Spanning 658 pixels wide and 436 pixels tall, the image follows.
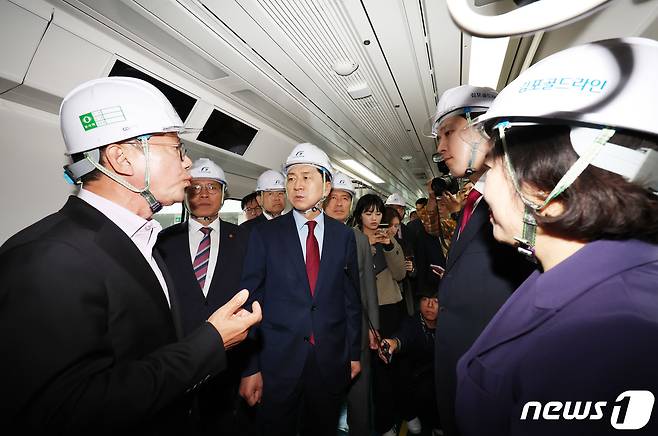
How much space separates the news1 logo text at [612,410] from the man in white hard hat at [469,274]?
33.0 inches

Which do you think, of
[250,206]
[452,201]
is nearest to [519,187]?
[452,201]

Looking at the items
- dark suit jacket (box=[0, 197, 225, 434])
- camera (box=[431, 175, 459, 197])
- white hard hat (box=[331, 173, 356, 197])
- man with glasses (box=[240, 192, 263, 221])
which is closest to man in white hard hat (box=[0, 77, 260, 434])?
dark suit jacket (box=[0, 197, 225, 434])

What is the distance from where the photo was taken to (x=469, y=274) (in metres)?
1.58

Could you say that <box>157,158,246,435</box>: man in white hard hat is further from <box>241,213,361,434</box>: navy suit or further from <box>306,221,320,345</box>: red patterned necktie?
<box>306,221,320,345</box>: red patterned necktie

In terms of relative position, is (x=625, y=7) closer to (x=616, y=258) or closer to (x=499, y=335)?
(x=616, y=258)

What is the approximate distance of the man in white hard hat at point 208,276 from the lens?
255 cm

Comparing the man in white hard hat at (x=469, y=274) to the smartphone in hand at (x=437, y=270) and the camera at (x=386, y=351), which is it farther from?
the smartphone in hand at (x=437, y=270)

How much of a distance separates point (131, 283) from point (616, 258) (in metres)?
1.55

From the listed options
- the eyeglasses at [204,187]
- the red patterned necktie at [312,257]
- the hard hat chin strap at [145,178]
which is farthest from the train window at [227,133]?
the hard hat chin strap at [145,178]

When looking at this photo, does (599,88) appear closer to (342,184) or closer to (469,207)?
(469,207)

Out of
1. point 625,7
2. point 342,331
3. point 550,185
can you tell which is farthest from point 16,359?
point 625,7

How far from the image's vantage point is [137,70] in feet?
8.73

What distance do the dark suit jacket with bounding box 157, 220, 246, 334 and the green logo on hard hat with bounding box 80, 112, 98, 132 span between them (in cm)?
161

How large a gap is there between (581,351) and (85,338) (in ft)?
4.47
